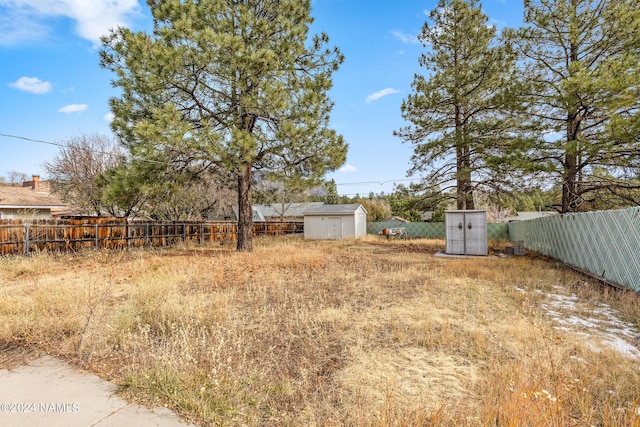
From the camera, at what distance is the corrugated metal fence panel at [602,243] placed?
5.48 meters

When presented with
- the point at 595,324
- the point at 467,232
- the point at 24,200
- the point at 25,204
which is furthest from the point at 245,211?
the point at 24,200

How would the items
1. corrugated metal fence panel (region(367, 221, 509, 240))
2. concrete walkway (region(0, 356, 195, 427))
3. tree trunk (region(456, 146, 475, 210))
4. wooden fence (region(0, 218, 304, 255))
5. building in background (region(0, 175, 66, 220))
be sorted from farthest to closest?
corrugated metal fence panel (region(367, 221, 509, 240)) → building in background (region(0, 175, 66, 220)) → tree trunk (region(456, 146, 475, 210)) → wooden fence (region(0, 218, 304, 255)) → concrete walkway (region(0, 356, 195, 427))

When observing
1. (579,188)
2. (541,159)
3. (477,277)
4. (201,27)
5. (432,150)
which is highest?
(201,27)

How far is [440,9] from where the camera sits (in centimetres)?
1415

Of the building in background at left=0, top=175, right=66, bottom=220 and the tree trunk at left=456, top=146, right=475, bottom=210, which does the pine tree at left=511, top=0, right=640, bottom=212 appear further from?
the building in background at left=0, top=175, right=66, bottom=220

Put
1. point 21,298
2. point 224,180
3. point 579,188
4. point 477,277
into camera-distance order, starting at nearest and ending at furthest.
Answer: point 21,298
point 477,277
point 579,188
point 224,180

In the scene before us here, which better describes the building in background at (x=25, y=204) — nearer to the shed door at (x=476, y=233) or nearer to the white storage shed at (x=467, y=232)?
the white storage shed at (x=467, y=232)

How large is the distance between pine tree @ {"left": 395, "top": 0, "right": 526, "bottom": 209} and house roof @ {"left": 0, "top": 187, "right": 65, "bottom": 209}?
19.0 metres

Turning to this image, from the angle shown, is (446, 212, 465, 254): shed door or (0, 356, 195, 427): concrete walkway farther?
(446, 212, 465, 254): shed door

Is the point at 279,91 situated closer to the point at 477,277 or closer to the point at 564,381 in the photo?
the point at 477,277

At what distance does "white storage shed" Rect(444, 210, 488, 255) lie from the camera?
11.6m

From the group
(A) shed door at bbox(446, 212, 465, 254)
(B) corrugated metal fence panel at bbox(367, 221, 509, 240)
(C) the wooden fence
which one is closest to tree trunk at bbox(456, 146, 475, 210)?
(A) shed door at bbox(446, 212, 465, 254)

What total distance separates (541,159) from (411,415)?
10.8 m

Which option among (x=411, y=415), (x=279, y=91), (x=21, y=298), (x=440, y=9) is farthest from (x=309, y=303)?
(x=440, y=9)
